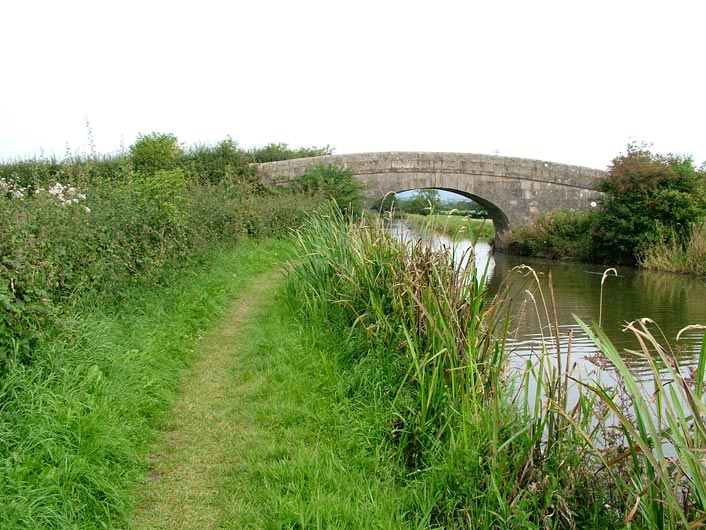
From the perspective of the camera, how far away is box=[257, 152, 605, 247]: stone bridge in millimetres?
22062

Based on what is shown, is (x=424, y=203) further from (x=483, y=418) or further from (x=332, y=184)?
(x=332, y=184)

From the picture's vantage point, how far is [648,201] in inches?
690

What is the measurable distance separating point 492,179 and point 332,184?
24.6 ft

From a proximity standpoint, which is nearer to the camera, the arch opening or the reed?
the reed

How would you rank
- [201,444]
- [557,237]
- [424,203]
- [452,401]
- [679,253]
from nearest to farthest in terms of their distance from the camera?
1. [201,444]
2. [452,401]
3. [424,203]
4. [679,253]
5. [557,237]

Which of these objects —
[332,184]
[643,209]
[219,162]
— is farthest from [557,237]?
[219,162]

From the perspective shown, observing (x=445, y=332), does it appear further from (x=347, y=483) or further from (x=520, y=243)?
(x=520, y=243)

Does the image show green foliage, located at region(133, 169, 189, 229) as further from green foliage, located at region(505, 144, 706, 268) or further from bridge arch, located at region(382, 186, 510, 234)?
bridge arch, located at region(382, 186, 510, 234)

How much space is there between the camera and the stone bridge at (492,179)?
22062 millimetres

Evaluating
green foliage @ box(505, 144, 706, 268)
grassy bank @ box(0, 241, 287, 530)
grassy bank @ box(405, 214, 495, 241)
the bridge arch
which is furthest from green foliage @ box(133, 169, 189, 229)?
the bridge arch

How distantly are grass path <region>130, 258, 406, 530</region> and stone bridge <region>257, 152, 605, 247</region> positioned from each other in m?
17.2

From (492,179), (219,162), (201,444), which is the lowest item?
(201,444)

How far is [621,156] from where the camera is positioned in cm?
1936

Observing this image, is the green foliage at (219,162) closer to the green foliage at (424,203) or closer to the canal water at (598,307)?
the canal water at (598,307)
